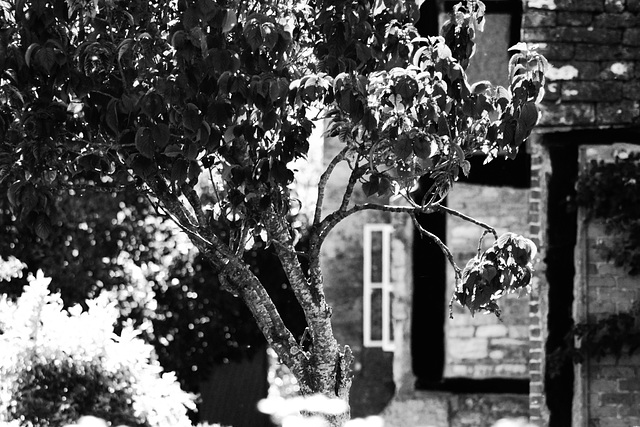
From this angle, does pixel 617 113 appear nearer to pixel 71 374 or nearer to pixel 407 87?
pixel 407 87

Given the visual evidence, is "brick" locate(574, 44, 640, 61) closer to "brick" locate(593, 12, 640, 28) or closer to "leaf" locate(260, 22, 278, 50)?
"brick" locate(593, 12, 640, 28)

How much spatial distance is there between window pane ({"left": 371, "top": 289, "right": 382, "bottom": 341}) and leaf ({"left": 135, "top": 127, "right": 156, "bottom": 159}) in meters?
7.65

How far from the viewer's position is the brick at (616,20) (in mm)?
10039

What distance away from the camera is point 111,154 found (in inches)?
290

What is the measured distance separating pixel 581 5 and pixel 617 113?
1.01m

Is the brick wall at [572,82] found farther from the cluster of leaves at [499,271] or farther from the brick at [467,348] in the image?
the cluster of leaves at [499,271]

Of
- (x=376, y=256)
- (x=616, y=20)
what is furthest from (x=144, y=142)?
(x=376, y=256)

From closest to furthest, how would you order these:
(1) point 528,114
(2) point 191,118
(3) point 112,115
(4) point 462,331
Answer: (2) point 191,118 < (3) point 112,115 < (1) point 528,114 < (4) point 462,331

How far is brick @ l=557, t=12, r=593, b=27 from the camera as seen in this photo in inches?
394

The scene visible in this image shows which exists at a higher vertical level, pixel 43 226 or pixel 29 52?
pixel 29 52

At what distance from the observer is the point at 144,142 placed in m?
6.23

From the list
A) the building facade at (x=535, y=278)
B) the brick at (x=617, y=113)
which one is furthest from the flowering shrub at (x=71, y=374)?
the brick at (x=617, y=113)

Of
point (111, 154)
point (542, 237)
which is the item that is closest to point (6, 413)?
point (111, 154)

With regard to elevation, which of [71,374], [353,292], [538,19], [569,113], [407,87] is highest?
[538,19]
